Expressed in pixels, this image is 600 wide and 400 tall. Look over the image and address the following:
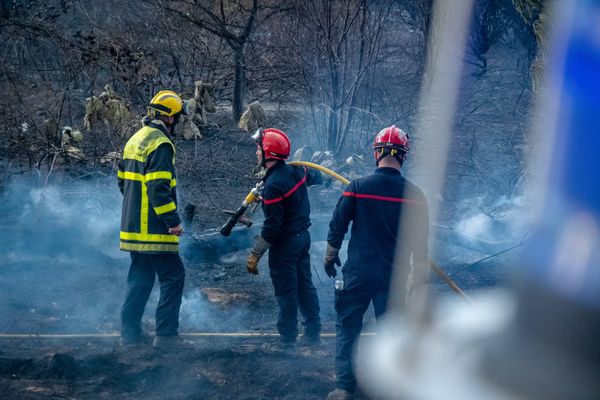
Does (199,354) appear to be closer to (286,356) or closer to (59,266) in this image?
(286,356)

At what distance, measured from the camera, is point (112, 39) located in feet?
33.9

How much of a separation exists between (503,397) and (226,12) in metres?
12.2

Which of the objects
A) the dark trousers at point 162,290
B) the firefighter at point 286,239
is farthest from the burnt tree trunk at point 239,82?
the dark trousers at point 162,290

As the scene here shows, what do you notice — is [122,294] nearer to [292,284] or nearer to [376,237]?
[292,284]

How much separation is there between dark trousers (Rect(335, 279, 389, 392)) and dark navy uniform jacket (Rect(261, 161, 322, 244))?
2.65ft

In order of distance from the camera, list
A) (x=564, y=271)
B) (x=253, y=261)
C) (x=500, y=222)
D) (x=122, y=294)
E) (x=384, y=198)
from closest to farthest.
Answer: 1. (x=564, y=271)
2. (x=384, y=198)
3. (x=253, y=261)
4. (x=122, y=294)
5. (x=500, y=222)

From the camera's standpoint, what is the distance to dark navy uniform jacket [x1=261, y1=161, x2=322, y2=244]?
16.8 feet

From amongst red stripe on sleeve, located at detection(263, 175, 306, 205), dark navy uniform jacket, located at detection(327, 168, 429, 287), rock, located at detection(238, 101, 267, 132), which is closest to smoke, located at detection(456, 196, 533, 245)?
red stripe on sleeve, located at detection(263, 175, 306, 205)

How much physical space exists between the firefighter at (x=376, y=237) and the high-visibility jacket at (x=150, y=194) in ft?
4.47

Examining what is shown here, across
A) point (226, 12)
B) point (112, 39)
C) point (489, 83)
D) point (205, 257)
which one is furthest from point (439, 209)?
point (489, 83)

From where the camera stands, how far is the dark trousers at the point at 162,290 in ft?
17.0

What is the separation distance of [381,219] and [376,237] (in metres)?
0.14

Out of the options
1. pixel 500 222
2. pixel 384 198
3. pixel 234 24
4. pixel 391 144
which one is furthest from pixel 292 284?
pixel 234 24

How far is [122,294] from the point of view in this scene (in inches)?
251
